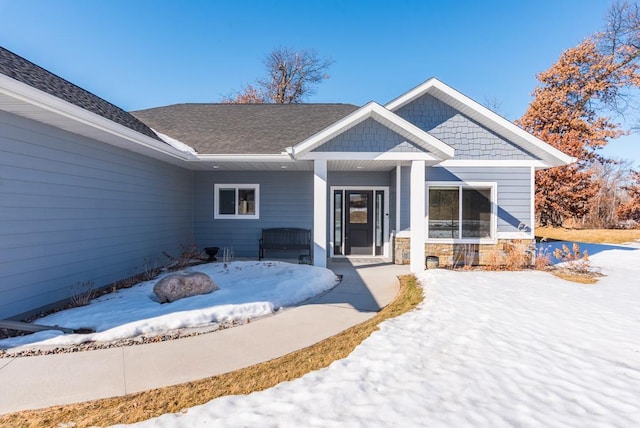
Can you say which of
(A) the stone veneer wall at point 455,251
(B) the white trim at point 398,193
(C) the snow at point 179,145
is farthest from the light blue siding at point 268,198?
(A) the stone veneer wall at point 455,251

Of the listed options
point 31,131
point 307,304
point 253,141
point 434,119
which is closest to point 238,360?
point 307,304

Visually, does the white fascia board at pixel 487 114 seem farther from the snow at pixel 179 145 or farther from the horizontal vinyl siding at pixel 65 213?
the horizontal vinyl siding at pixel 65 213

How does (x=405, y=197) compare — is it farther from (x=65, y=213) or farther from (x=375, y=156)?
(x=65, y=213)

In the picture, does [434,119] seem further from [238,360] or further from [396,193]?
[238,360]

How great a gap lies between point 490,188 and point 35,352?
10101 millimetres

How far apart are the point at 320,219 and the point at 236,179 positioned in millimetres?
3866

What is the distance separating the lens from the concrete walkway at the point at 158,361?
2.74 meters

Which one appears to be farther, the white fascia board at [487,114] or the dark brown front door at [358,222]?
the dark brown front door at [358,222]

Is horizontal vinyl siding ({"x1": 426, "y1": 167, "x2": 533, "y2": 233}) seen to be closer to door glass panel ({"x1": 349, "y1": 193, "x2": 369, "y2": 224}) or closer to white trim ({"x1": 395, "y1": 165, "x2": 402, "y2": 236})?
white trim ({"x1": 395, "y1": 165, "x2": 402, "y2": 236})

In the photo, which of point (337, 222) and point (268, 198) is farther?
point (337, 222)

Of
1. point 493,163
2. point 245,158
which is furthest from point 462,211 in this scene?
point 245,158

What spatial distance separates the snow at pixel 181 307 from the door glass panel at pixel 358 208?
3.42m

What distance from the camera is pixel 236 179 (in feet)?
31.9

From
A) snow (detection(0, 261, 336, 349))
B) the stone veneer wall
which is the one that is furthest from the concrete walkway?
the stone veneer wall
